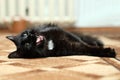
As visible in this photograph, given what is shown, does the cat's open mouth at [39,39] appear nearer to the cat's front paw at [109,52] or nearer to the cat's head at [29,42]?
the cat's head at [29,42]

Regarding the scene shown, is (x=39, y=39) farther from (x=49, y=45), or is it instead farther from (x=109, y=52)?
(x=109, y=52)

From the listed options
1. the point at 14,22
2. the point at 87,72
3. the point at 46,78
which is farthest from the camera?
the point at 14,22

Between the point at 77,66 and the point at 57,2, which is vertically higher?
the point at 57,2

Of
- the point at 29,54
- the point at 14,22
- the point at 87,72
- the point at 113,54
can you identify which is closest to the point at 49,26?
the point at 29,54

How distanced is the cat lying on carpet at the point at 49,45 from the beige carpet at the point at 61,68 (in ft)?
0.15

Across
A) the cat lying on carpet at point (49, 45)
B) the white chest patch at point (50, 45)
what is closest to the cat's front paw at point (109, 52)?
the cat lying on carpet at point (49, 45)

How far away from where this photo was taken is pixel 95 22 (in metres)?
3.73

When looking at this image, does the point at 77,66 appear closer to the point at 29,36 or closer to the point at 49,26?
the point at 29,36

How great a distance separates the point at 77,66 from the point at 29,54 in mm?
316

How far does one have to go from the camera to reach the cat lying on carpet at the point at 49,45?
57.0 inches

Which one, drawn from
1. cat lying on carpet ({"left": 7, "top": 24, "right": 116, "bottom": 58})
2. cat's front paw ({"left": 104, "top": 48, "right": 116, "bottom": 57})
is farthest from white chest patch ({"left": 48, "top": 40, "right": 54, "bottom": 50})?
cat's front paw ({"left": 104, "top": 48, "right": 116, "bottom": 57})

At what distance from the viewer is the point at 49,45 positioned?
1.52 metres

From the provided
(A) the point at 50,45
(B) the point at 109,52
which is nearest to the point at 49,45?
(A) the point at 50,45

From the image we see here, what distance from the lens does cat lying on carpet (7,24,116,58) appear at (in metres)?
1.45
